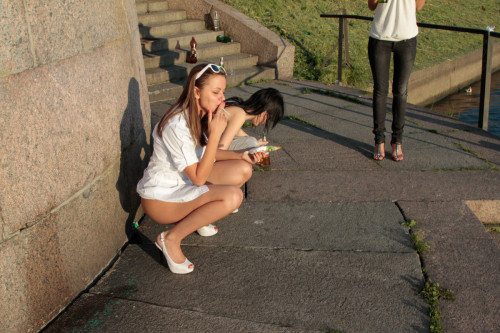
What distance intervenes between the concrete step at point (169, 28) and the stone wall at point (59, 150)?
5.16 metres

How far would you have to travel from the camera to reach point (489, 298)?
261 cm

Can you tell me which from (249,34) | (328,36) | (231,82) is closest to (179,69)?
(231,82)

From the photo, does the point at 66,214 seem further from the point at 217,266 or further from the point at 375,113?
the point at 375,113

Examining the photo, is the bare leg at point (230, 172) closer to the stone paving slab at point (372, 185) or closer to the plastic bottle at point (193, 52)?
the stone paving slab at point (372, 185)

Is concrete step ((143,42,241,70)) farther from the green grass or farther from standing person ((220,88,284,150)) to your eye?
standing person ((220,88,284,150))

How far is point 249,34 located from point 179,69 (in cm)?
177

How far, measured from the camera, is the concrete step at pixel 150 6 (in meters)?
8.87

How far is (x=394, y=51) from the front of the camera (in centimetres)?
441

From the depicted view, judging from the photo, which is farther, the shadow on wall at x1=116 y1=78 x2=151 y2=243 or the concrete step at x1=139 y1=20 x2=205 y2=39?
the concrete step at x1=139 y1=20 x2=205 y2=39

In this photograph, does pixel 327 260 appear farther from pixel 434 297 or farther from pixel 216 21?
pixel 216 21

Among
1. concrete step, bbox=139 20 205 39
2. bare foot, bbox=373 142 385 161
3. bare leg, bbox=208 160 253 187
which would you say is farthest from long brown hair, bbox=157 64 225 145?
concrete step, bbox=139 20 205 39

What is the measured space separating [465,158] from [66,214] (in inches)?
143

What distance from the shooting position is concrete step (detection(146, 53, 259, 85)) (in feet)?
23.8

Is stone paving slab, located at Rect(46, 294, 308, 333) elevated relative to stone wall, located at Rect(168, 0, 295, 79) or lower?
lower
